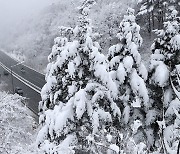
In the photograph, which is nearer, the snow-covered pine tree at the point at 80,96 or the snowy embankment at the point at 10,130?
the snow-covered pine tree at the point at 80,96

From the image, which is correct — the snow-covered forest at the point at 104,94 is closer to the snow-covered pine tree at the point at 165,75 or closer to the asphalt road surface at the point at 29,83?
the snow-covered pine tree at the point at 165,75

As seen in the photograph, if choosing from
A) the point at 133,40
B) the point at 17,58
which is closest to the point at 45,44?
the point at 17,58

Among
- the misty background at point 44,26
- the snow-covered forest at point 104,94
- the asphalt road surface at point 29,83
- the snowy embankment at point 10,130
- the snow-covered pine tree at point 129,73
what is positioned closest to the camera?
the snow-covered forest at point 104,94

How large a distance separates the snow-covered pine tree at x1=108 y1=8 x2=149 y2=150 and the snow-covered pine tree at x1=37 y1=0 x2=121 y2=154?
7.89 feet

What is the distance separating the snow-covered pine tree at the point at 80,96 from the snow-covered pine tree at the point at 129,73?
2.41 metres

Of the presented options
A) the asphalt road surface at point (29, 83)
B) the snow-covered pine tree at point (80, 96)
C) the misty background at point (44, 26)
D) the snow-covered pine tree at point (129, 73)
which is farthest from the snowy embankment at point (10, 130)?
the misty background at point (44, 26)

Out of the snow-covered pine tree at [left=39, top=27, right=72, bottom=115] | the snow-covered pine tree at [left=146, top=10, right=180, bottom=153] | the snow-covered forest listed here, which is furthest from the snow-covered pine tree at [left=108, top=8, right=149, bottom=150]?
the snow-covered pine tree at [left=39, top=27, right=72, bottom=115]

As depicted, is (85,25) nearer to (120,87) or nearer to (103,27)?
(120,87)

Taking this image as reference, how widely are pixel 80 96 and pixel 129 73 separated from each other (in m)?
4.62

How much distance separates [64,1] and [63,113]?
84002 mm

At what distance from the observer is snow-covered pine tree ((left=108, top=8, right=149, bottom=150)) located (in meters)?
14.2

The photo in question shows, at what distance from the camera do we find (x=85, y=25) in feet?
39.0

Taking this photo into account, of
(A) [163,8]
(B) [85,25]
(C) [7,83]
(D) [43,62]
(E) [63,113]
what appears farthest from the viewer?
(D) [43,62]

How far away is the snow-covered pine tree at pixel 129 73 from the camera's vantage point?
14.2 metres
